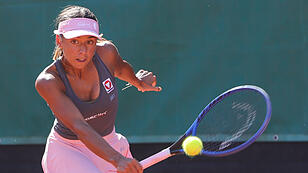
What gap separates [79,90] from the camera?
284 centimetres

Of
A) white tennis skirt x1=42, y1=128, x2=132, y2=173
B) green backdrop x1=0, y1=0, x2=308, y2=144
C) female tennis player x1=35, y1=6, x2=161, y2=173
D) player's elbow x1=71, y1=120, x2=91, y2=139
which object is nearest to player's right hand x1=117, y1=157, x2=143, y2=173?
female tennis player x1=35, y1=6, x2=161, y2=173

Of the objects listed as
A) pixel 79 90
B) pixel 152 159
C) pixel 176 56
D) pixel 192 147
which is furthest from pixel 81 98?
pixel 176 56

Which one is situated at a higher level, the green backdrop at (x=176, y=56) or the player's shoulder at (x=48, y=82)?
the player's shoulder at (x=48, y=82)

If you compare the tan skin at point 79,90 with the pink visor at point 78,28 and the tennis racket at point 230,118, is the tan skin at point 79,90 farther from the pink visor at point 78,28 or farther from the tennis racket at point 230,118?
the tennis racket at point 230,118

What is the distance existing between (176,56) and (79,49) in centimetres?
168

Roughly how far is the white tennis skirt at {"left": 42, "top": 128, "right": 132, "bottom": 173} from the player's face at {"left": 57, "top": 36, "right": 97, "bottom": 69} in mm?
439

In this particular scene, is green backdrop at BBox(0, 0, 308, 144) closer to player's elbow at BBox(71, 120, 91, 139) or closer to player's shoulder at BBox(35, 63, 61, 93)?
player's shoulder at BBox(35, 63, 61, 93)

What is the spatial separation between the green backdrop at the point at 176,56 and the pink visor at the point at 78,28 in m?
1.57

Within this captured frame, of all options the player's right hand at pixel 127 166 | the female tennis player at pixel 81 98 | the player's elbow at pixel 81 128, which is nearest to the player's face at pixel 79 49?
the female tennis player at pixel 81 98

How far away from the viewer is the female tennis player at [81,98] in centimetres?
261

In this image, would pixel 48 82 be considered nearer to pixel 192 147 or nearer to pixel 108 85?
pixel 108 85

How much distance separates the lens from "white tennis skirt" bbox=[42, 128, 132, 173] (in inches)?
111

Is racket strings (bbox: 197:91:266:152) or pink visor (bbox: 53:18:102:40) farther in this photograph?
racket strings (bbox: 197:91:266:152)

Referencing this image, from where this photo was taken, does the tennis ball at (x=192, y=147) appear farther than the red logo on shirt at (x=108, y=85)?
No
